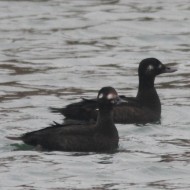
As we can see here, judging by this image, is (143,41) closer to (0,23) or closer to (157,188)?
(0,23)

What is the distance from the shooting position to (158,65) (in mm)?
19438

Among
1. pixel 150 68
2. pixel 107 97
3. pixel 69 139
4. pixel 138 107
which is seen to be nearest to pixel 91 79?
pixel 150 68

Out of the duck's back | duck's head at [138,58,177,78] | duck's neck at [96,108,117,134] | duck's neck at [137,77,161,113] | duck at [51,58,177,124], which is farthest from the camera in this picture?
duck's head at [138,58,177,78]

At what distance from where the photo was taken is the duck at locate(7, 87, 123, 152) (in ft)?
53.1

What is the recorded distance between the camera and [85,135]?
16.3 m

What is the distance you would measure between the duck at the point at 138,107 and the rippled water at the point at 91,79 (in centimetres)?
24

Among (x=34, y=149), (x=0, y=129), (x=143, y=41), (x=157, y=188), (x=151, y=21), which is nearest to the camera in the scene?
(x=157, y=188)

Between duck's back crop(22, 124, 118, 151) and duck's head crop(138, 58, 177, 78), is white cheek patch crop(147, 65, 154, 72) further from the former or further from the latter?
duck's back crop(22, 124, 118, 151)

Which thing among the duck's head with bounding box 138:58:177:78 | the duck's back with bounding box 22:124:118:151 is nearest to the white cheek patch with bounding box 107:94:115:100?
the duck's back with bounding box 22:124:118:151

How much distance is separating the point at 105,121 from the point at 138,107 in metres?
2.28

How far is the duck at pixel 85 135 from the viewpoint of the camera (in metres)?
16.2

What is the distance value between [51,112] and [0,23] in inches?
387

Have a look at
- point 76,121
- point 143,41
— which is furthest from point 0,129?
point 143,41

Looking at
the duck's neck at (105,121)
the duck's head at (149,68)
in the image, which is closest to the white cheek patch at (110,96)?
the duck's neck at (105,121)
